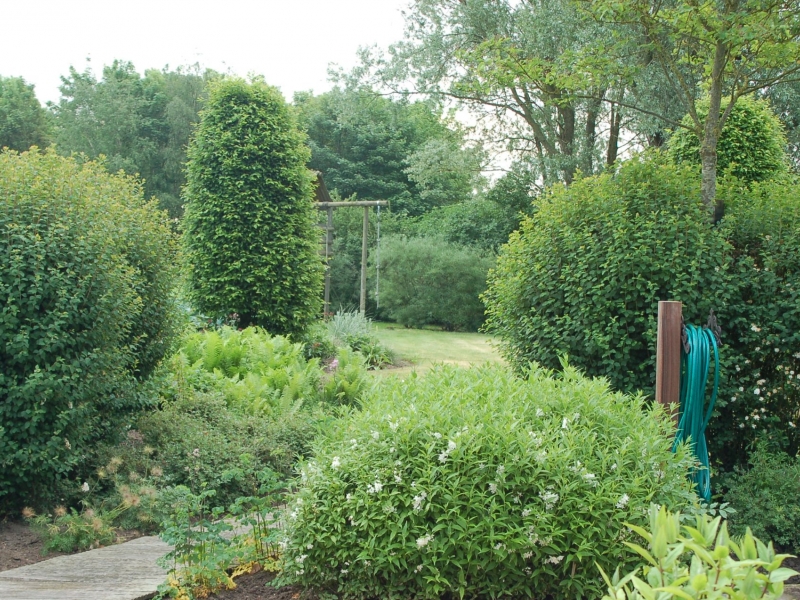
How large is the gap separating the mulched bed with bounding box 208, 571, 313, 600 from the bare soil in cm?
132

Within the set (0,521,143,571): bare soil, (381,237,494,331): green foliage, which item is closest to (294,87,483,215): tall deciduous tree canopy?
(381,237,494,331): green foliage

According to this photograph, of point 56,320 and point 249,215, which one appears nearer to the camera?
point 56,320

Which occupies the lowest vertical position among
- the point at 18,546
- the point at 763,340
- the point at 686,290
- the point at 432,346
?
the point at 432,346

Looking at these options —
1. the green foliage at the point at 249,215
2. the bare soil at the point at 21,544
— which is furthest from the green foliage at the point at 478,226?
the bare soil at the point at 21,544

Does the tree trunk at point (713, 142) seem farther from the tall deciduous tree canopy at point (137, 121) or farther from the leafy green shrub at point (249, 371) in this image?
the tall deciduous tree canopy at point (137, 121)

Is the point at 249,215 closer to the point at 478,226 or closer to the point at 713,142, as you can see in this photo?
the point at 713,142

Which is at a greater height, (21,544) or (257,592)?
(257,592)

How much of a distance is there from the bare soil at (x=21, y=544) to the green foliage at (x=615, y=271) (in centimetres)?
314

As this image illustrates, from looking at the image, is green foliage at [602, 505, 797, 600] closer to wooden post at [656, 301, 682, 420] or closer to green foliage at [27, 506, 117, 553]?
wooden post at [656, 301, 682, 420]

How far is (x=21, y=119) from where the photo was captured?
3212 centimetres

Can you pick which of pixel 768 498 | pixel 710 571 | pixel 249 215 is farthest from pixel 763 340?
pixel 249 215

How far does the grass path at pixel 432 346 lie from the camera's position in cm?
1357

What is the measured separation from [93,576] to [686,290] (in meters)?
3.93

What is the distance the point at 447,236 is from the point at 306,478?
1958cm
